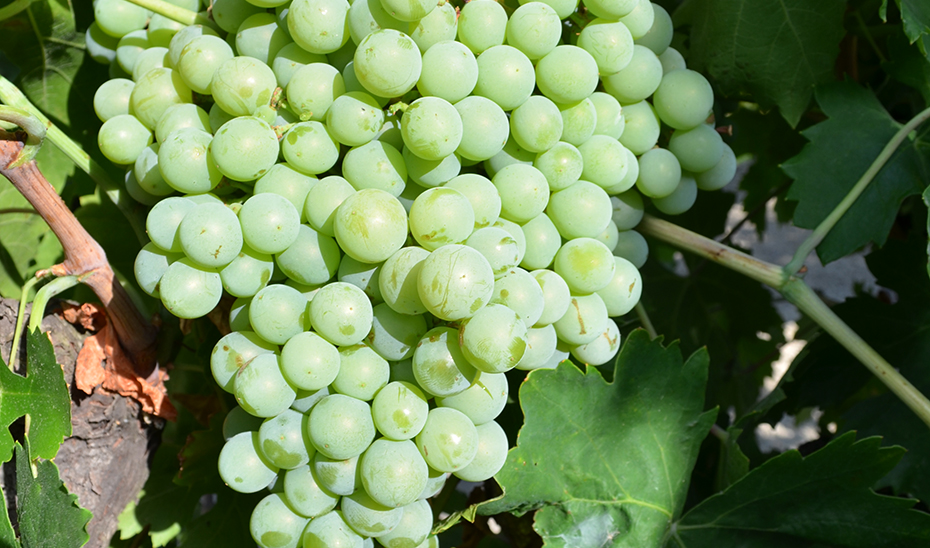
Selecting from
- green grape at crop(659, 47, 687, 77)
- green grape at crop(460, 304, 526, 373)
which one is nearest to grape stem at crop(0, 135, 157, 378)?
green grape at crop(460, 304, 526, 373)

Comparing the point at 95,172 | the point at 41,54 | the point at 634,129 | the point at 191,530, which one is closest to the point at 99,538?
the point at 191,530

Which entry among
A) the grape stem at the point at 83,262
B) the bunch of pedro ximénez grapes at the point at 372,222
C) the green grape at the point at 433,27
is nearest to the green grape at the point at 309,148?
the bunch of pedro ximénez grapes at the point at 372,222

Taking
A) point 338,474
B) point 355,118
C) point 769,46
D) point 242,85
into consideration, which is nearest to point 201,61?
point 242,85

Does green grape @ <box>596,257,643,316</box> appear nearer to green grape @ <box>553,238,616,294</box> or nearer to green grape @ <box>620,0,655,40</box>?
green grape @ <box>553,238,616,294</box>

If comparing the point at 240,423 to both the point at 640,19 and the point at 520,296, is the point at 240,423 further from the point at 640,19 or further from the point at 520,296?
the point at 640,19

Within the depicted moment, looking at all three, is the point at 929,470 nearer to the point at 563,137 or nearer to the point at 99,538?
the point at 563,137

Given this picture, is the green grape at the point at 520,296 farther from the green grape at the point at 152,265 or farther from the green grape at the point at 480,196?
the green grape at the point at 152,265
